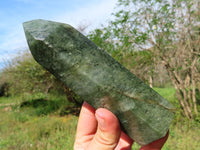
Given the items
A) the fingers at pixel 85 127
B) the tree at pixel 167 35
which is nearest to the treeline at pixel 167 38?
the tree at pixel 167 35

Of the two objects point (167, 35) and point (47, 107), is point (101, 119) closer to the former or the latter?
point (167, 35)

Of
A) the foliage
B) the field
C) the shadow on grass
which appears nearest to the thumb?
the field

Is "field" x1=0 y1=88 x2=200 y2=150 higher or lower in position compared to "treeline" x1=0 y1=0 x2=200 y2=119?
lower

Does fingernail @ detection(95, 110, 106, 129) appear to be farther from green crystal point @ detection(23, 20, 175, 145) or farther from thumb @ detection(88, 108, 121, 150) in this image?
green crystal point @ detection(23, 20, 175, 145)

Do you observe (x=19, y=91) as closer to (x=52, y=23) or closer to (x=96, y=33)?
(x=96, y=33)

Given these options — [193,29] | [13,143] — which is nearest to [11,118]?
[13,143]

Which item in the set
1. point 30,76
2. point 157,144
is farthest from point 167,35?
point 30,76

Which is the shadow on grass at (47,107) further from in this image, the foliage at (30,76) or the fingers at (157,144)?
the fingers at (157,144)
